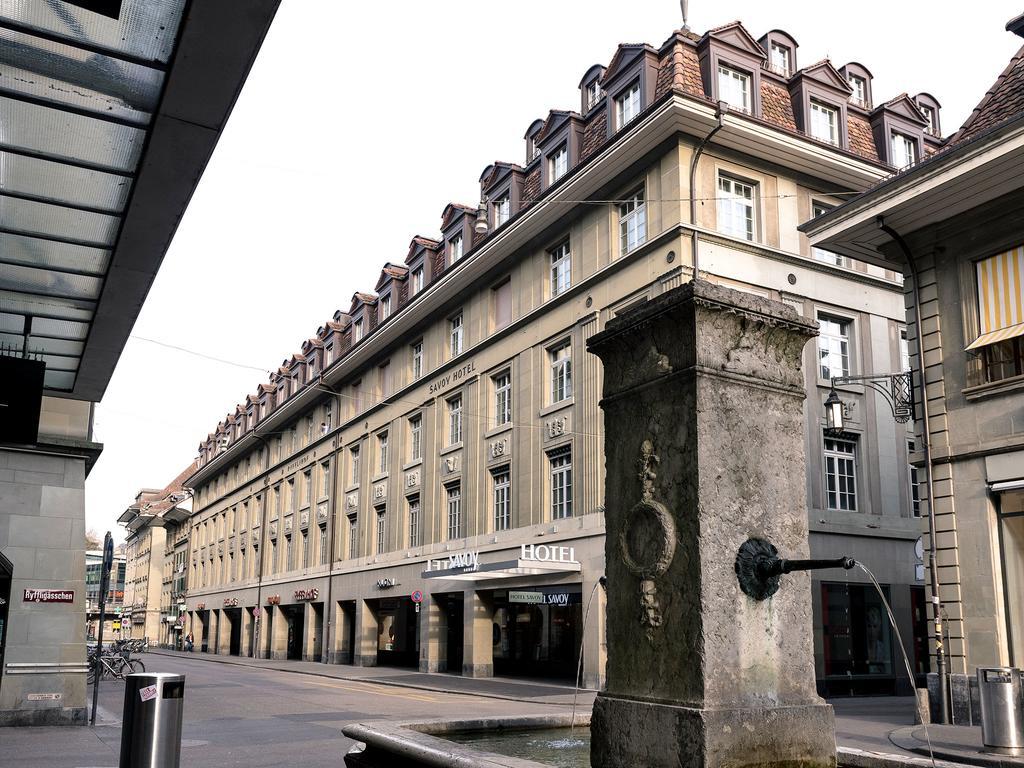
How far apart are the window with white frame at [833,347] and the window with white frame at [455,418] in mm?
13779

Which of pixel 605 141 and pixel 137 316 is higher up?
pixel 605 141

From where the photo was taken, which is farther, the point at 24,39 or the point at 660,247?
the point at 660,247

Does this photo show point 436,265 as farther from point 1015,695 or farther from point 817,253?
point 1015,695

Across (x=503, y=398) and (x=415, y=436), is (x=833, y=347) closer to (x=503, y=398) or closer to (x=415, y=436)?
(x=503, y=398)

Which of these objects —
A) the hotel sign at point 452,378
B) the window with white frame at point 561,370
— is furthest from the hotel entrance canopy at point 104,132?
the hotel sign at point 452,378

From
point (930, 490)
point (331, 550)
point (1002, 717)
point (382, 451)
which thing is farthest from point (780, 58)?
point (331, 550)

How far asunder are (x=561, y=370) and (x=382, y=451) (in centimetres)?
1587

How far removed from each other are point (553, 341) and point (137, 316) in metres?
19.3

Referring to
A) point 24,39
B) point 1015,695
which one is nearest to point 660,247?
point 1015,695

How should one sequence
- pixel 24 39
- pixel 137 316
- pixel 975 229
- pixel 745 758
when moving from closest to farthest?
pixel 745 758 < pixel 24 39 < pixel 137 316 < pixel 975 229

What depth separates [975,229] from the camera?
1703 cm

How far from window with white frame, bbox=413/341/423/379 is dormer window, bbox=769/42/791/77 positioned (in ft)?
58.7

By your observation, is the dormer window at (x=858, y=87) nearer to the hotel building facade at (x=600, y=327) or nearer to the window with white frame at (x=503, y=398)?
the hotel building facade at (x=600, y=327)

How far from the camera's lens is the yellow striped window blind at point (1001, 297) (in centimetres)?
1606
